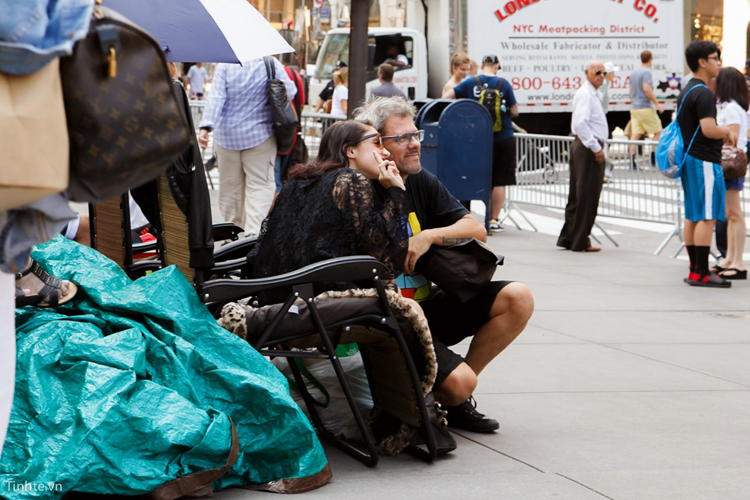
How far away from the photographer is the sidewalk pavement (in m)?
3.57

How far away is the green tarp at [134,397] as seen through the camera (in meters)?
2.97

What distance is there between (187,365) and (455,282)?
1230 mm

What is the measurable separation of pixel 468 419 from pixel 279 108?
461cm

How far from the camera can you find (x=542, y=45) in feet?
61.4

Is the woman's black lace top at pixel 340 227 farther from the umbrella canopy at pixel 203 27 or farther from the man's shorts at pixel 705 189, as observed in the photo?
the man's shorts at pixel 705 189

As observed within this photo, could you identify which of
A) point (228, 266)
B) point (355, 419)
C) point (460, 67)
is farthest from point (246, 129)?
point (460, 67)

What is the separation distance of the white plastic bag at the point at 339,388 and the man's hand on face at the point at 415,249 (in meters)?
0.39

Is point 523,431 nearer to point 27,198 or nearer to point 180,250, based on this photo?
point 180,250

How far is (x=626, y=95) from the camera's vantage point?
20156 mm

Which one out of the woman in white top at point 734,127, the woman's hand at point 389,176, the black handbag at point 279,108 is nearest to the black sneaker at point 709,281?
the woman in white top at point 734,127

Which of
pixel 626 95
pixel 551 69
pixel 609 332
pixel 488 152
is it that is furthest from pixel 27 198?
pixel 626 95

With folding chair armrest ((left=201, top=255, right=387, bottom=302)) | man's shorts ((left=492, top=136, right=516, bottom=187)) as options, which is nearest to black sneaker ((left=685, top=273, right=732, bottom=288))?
man's shorts ((left=492, top=136, right=516, bottom=187))

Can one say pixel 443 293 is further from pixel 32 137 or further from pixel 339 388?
pixel 32 137

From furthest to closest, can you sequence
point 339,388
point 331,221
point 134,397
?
point 339,388 → point 331,221 → point 134,397
